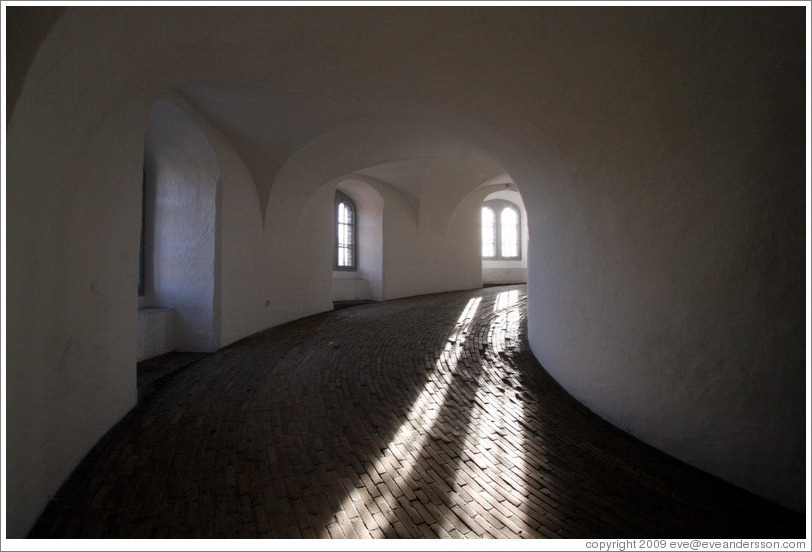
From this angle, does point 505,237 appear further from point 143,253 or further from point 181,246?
point 143,253

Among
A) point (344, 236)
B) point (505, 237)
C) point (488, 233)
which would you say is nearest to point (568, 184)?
point (344, 236)

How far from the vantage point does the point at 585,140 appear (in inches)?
144

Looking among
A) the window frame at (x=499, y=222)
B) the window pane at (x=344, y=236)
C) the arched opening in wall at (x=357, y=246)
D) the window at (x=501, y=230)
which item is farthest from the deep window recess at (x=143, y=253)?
the window frame at (x=499, y=222)

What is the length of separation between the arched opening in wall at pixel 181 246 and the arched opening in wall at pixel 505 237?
43.4ft

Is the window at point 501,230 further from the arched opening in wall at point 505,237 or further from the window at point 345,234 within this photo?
the window at point 345,234

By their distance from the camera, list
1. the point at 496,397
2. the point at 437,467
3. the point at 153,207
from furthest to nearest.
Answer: the point at 153,207 → the point at 496,397 → the point at 437,467

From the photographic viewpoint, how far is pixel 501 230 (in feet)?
58.7

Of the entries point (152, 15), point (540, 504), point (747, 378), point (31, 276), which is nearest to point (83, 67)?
point (152, 15)

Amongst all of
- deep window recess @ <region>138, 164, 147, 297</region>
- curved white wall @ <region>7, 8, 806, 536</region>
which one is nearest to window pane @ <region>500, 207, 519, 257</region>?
curved white wall @ <region>7, 8, 806, 536</region>

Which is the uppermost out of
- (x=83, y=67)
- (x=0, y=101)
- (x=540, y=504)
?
(x=83, y=67)

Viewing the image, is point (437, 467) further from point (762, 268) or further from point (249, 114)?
point (249, 114)

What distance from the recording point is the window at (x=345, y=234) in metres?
12.2

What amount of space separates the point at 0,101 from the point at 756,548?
168 inches

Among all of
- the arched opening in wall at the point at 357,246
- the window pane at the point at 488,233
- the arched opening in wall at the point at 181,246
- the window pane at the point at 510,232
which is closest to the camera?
the arched opening in wall at the point at 181,246
